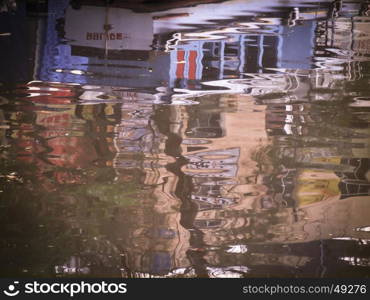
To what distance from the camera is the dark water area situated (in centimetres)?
358

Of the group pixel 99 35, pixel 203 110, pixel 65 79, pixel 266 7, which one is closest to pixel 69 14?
pixel 99 35

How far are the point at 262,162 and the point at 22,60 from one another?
131 inches

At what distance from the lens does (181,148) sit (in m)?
4.71

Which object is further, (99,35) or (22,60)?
(99,35)

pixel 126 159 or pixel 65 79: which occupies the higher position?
pixel 65 79

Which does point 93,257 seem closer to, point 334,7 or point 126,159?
point 126,159

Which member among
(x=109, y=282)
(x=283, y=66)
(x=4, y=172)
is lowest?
(x=109, y=282)

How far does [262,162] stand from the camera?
14.9ft

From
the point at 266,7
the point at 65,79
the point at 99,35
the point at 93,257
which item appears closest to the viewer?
the point at 93,257

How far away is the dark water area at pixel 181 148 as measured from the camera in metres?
3.58

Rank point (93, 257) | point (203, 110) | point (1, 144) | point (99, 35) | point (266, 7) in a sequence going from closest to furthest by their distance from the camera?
point (93, 257) → point (1, 144) → point (203, 110) → point (99, 35) → point (266, 7)

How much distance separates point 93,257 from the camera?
11.6 ft

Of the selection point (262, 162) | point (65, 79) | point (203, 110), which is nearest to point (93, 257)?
point (262, 162)

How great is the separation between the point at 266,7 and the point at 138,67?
9.87ft
